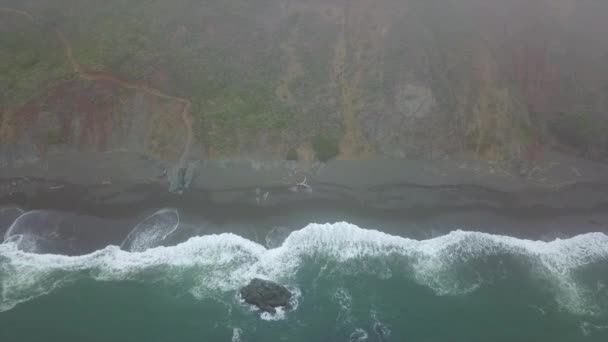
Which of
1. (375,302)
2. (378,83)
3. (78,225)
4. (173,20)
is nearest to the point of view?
A: (375,302)

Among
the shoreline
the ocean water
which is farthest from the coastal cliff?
the ocean water

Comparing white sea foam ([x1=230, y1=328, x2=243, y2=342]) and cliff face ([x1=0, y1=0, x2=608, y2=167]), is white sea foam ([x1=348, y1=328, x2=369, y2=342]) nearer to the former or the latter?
white sea foam ([x1=230, y1=328, x2=243, y2=342])

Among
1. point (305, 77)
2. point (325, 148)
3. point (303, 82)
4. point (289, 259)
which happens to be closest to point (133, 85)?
point (303, 82)

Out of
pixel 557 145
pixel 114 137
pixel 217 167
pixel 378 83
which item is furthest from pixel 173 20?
pixel 557 145

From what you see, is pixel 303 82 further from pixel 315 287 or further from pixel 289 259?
pixel 315 287

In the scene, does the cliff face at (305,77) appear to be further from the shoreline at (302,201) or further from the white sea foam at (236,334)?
the white sea foam at (236,334)

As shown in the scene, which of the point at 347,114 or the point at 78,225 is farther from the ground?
the point at 347,114

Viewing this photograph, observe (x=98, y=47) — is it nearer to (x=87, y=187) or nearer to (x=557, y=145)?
(x=87, y=187)
